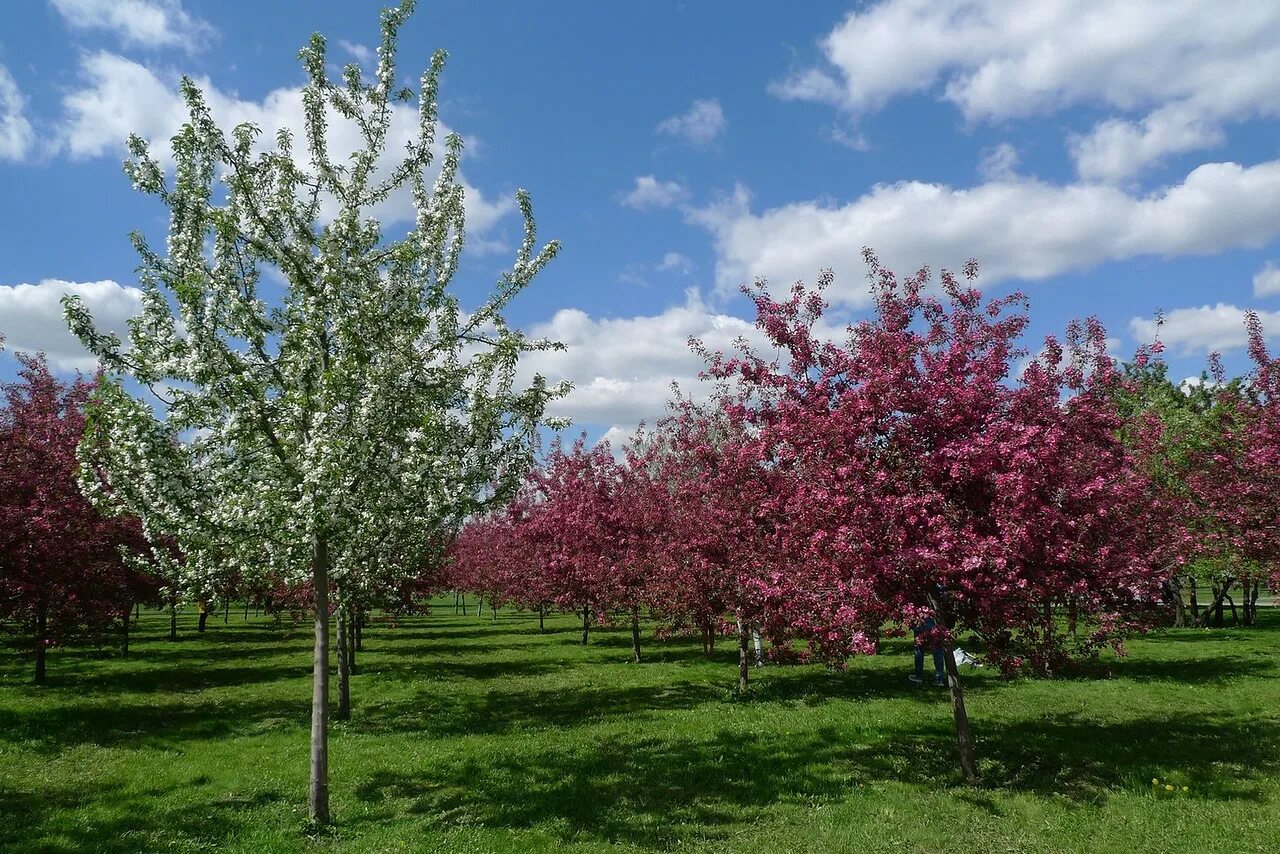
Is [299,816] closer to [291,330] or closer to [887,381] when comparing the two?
[291,330]

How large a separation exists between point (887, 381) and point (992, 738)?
8650mm

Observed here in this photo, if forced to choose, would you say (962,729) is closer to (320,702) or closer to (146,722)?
(320,702)

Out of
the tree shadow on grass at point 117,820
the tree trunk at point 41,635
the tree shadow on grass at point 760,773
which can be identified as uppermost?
the tree trunk at point 41,635

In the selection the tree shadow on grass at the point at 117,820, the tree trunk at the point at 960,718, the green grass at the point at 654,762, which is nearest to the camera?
the tree shadow on grass at the point at 117,820

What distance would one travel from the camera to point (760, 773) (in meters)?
12.5

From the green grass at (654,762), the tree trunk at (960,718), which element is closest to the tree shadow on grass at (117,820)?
the green grass at (654,762)

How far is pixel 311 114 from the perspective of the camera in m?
11.3

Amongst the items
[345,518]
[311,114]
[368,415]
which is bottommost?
[345,518]

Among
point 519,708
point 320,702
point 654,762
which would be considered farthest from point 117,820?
point 519,708

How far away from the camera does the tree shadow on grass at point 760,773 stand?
1067 centimetres

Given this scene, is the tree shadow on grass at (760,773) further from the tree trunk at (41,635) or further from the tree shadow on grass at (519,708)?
the tree trunk at (41,635)

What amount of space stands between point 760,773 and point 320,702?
7.57 metres

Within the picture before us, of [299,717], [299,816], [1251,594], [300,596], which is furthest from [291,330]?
[1251,594]

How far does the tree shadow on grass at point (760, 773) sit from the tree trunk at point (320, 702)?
1195mm
